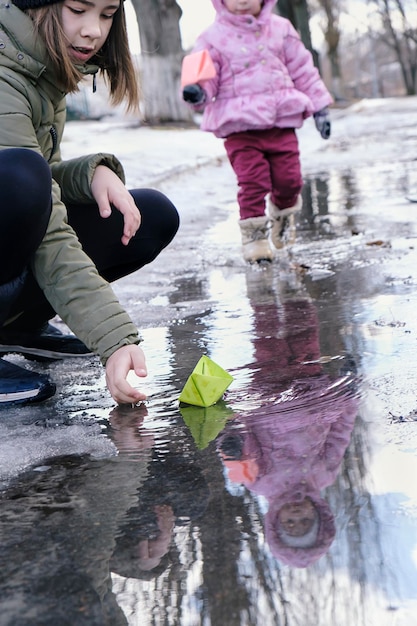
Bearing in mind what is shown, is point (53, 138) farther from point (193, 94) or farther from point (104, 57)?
point (193, 94)

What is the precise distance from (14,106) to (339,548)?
4.82 ft

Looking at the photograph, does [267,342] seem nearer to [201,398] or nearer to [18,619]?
[201,398]

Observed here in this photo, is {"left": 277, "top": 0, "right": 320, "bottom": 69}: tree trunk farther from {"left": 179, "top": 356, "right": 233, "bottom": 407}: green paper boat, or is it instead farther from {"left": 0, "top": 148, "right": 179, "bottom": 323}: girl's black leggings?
{"left": 179, "top": 356, "right": 233, "bottom": 407}: green paper boat

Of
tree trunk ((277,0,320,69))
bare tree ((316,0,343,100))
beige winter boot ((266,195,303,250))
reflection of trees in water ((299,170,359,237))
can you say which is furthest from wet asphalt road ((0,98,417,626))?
bare tree ((316,0,343,100))

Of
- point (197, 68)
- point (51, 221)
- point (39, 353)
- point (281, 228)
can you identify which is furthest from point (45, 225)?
point (281, 228)

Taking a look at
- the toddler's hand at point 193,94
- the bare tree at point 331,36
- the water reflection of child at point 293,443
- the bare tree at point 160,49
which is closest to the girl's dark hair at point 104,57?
the water reflection of child at point 293,443

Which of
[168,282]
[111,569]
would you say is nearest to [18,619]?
[111,569]

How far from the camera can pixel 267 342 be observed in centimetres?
304

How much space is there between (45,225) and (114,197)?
1.02ft

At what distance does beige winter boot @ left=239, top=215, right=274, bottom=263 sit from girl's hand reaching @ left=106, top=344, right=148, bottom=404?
2.66 meters

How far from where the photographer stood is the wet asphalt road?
1389 mm

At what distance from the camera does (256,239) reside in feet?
16.5

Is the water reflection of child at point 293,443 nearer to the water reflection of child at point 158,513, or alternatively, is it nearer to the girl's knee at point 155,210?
the water reflection of child at point 158,513

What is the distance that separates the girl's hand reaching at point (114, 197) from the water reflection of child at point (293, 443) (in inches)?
21.9
